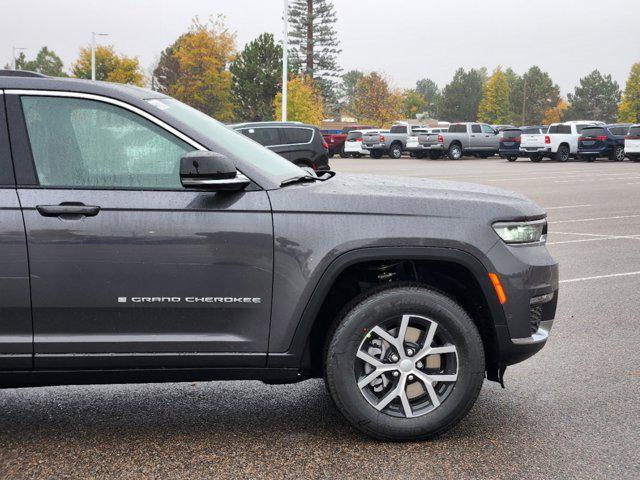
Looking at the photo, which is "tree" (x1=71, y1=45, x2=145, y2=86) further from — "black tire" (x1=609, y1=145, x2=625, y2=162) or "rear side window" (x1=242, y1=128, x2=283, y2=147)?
"rear side window" (x1=242, y1=128, x2=283, y2=147)

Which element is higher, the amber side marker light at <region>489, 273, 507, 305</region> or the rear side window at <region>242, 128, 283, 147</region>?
the rear side window at <region>242, 128, 283, 147</region>

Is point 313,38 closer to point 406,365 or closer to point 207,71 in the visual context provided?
point 207,71

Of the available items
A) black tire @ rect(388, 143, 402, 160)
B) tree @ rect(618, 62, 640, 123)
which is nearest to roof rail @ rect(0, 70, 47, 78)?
black tire @ rect(388, 143, 402, 160)

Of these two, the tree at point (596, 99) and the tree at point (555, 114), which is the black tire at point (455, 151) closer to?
the tree at point (555, 114)

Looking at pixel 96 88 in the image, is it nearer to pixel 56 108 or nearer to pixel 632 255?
pixel 56 108

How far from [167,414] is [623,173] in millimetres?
28037

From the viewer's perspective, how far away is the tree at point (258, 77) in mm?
78062

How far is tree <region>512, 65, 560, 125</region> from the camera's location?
12950cm

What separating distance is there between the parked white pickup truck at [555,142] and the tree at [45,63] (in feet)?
329

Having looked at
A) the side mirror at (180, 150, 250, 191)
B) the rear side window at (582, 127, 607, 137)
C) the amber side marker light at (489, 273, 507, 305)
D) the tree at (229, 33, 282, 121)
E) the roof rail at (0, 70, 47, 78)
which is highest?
the tree at (229, 33, 282, 121)

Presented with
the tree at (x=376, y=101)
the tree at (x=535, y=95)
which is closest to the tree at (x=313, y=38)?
the tree at (x=376, y=101)

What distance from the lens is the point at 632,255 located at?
10.9m

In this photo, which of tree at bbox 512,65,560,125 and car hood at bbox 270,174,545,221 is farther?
tree at bbox 512,65,560,125

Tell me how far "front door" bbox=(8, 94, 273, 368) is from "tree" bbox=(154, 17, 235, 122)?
73869 mm
